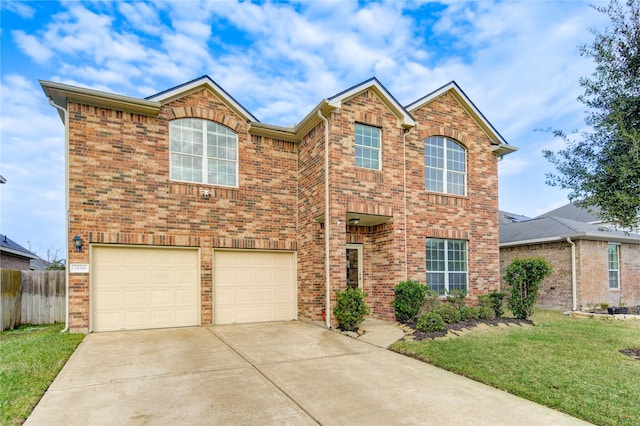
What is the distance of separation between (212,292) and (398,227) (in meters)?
5.76

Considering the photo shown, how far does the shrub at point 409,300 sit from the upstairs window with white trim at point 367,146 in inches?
140

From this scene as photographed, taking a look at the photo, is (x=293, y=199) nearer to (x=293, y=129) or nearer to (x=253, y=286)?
(x=293, y=129)

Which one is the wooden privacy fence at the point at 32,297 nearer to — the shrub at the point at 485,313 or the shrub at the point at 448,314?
the shrub at the point at 448,314

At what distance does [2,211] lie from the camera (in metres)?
12.2

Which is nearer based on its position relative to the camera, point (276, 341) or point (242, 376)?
point (242, 376)

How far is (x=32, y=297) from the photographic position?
10984 millimetres

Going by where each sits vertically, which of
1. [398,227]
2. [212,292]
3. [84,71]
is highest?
[84,71]

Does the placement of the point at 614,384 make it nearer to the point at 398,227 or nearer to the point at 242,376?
the point at 242,376

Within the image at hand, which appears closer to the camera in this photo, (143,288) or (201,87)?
(143,288)

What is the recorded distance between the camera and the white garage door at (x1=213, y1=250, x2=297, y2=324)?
1114 centimetres

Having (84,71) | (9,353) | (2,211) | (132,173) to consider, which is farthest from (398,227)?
(2,211)

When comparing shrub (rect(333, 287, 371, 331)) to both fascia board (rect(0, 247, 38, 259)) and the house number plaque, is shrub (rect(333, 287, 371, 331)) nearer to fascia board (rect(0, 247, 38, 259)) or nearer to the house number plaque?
the house number plaque

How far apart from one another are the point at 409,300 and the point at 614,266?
1108cm

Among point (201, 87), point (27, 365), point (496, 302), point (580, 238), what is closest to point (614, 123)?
point (496, 302)
